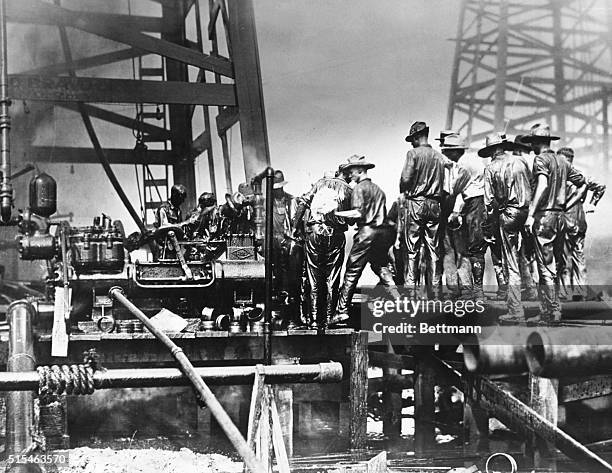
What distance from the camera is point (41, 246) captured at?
25.4ft

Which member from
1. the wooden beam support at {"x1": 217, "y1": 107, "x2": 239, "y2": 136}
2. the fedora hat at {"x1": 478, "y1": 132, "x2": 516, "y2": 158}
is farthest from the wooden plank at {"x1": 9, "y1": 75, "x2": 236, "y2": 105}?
the fedora hat at {"x1": 478, "y1": 132, "x2": 516, "y2": 158}

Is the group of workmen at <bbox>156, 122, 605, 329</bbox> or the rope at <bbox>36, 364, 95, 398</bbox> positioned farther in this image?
the group of workmen at <bbox>156, 122, 605, 329</bbox>

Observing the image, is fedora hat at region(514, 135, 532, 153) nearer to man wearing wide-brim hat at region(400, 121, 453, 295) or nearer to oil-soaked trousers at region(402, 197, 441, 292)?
man wearing wide-brim hat at region(400, 121, 453, 295)

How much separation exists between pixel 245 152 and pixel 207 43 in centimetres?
303

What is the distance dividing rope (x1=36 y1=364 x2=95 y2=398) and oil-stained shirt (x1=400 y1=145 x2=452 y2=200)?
5380mm

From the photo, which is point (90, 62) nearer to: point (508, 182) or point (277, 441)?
point (508, 182)

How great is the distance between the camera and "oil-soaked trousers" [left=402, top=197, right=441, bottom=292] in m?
8.23

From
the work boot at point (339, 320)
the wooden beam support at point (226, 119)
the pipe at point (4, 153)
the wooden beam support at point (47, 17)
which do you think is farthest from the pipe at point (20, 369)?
the wooden beam support at point (47, 17)

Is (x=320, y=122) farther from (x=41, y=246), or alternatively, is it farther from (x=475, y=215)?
(x=41, y=246)

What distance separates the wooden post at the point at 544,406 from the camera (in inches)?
282

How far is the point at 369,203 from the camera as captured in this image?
8.15m

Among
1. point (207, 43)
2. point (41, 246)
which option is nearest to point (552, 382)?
point (41, 246)

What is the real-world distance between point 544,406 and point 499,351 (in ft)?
2.47

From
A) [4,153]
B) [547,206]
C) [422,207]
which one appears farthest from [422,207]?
[4,153]
